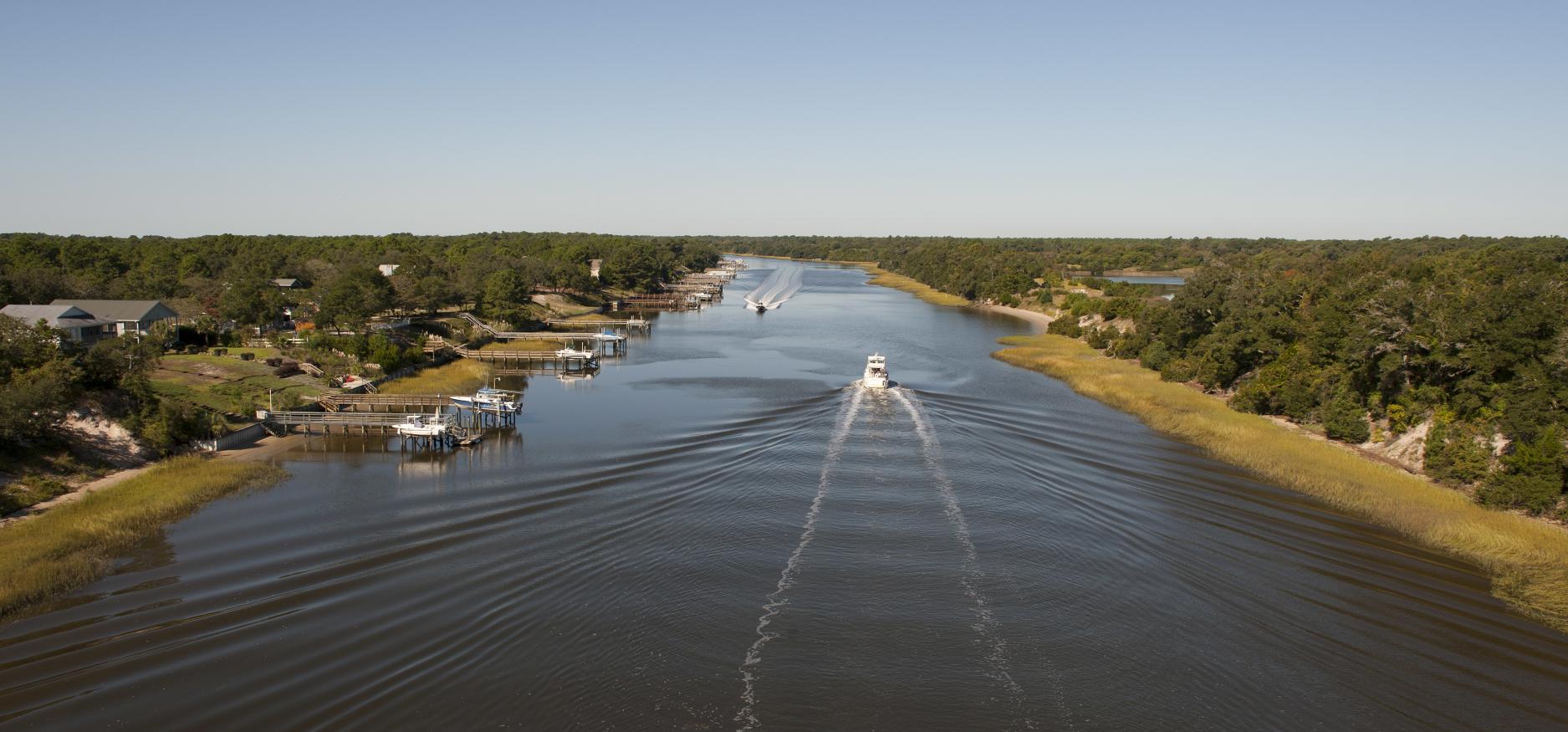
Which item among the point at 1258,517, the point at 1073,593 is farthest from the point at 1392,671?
the point at 1258,517

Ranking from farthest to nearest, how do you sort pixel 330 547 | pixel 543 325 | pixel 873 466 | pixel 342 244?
pixel 342 244 → pixel 543 325 → pixel 873 466 → pixel 330 547

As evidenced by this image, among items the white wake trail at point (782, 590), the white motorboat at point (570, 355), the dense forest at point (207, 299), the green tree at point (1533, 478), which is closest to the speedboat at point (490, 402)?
the dense forest at point (207, 299)

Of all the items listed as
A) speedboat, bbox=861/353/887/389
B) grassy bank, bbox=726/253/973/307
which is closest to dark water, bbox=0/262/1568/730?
speedboat, bbox=861/353/887/389

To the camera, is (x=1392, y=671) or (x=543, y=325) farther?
(x=543, y=325)

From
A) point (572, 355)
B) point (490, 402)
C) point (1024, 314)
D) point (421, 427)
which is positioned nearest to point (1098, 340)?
point (1024, 314)

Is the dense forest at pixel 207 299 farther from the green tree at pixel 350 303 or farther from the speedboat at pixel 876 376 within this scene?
the speedboat at pixel 876 376

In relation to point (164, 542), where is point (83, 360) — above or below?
above

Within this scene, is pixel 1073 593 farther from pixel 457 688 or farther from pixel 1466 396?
pixel 1466 396
